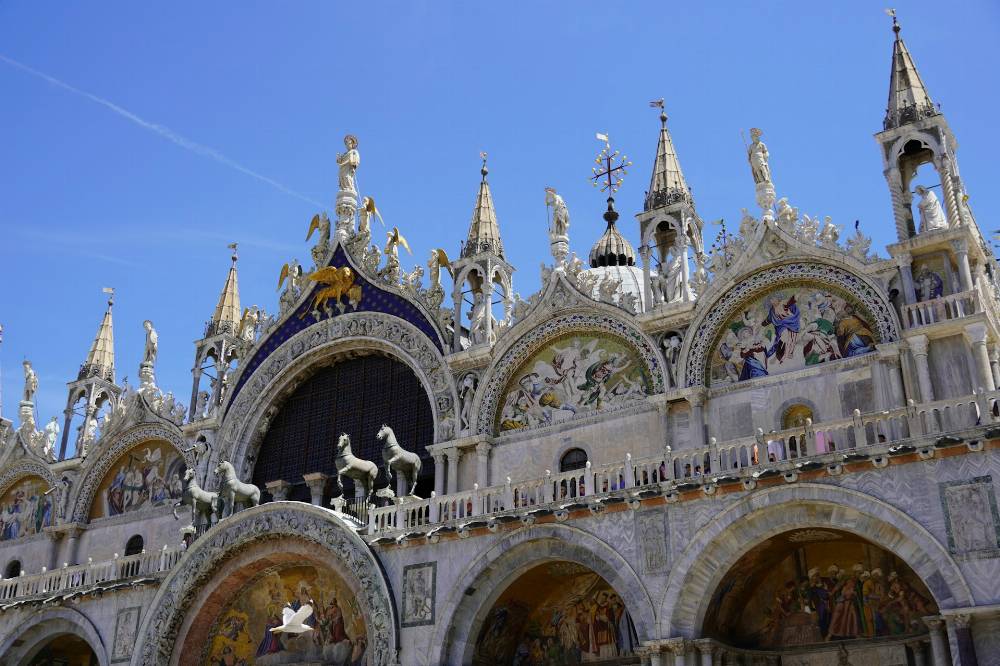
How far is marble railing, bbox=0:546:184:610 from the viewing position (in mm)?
24953

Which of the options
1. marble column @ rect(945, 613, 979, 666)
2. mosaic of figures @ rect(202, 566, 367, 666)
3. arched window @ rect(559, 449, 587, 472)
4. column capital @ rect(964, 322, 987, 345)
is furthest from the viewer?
arched window @ rect(559, 449, 587, 472)

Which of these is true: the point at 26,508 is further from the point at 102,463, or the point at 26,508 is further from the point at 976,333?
the point at 976,333

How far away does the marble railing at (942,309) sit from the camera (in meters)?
19.1

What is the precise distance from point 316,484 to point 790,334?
38.8 ft

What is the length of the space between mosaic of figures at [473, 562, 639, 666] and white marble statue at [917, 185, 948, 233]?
8.93 m

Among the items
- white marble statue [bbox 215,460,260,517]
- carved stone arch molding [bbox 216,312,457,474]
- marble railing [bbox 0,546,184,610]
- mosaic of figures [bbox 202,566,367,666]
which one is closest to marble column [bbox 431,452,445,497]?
carved stone arch molding [bbox 216,312,457,474]

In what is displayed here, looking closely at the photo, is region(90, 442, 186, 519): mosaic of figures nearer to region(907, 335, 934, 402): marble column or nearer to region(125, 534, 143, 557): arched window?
region(125, 534, 143, 557): arched window

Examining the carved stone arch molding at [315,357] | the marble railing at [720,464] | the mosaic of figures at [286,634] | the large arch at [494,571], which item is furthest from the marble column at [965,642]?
the carved stone arch molding at [315,357]

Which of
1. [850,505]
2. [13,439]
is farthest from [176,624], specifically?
→ [850,505]

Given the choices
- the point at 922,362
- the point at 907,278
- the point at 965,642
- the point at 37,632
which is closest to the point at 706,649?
the point at 965,642

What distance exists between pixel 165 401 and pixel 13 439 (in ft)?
21.1

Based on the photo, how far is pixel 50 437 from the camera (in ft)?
109

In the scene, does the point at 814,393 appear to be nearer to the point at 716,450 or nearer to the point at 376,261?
the point at 716,450

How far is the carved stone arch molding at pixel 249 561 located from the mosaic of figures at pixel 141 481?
17.8 feet
